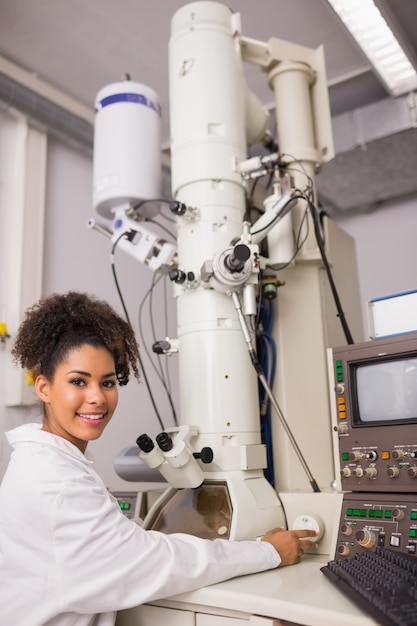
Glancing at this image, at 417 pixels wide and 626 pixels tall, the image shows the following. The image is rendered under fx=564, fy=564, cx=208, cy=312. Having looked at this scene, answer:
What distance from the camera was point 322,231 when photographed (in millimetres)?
1870

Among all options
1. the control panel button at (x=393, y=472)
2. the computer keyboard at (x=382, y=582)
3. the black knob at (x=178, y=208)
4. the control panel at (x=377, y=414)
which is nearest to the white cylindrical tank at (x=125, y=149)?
the black knob at (x=178, y=208)

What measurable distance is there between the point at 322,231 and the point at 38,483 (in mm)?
1236

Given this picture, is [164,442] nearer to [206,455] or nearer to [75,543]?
[206,455]

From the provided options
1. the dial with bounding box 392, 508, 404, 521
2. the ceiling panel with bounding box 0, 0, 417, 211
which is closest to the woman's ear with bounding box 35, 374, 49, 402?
the dial with bounding box 392, 508, 404, 521

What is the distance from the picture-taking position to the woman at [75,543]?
0.99 metres

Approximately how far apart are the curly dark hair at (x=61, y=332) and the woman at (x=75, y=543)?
2cm

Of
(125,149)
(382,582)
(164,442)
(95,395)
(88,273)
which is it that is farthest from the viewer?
(88,273)

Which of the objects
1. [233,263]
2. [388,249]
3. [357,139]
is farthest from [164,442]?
[388,249]

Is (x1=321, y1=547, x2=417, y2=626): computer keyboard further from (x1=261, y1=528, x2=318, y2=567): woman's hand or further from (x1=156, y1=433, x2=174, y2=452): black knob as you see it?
(x1=156, y1=433, x2=174, y2=452): black knob

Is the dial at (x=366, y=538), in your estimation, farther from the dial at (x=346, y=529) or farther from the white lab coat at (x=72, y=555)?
the white lab coat at (x=72, y=555)

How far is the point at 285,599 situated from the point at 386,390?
0.53 metres

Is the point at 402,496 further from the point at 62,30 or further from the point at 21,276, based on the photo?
the point at 62,30

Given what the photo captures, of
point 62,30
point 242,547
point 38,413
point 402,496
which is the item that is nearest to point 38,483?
point 38,413

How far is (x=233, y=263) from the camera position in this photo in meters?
1.47
